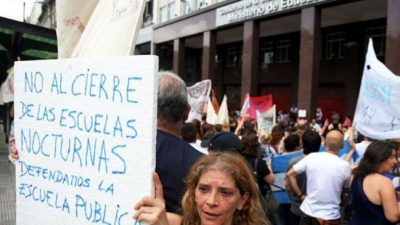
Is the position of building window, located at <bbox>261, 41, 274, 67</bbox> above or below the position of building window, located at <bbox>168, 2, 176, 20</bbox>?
below

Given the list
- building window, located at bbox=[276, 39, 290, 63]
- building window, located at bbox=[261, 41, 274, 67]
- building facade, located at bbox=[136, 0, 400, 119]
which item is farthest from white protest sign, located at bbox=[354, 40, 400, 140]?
building window, located at bbox=[261, 41, 274, 67]

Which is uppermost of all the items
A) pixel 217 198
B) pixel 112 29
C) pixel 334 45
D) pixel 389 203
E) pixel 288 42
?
pixel 288 42

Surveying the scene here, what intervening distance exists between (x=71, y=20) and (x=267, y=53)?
1102 inches

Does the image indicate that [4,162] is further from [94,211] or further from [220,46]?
[220,46]

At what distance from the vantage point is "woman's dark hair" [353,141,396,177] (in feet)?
12.6

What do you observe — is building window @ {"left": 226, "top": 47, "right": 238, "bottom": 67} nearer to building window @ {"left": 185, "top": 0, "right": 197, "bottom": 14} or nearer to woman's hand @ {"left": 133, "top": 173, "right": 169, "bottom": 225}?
building window @ {"left": 185, "top": 0, "right": 197, "bottom": 14}

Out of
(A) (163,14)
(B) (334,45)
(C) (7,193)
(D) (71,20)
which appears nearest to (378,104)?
Result: (D) (71,20)

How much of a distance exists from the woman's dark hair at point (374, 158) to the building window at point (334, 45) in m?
21.7

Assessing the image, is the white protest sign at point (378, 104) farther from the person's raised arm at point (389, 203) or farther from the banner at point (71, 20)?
the banner at point (71, 20)

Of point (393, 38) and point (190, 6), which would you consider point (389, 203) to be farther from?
point (190, 6)

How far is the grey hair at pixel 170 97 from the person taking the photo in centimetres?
237

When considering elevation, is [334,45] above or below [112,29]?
above

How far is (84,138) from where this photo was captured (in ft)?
6.75

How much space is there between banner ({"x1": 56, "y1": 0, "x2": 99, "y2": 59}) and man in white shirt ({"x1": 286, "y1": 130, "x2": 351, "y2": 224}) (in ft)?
9.70
